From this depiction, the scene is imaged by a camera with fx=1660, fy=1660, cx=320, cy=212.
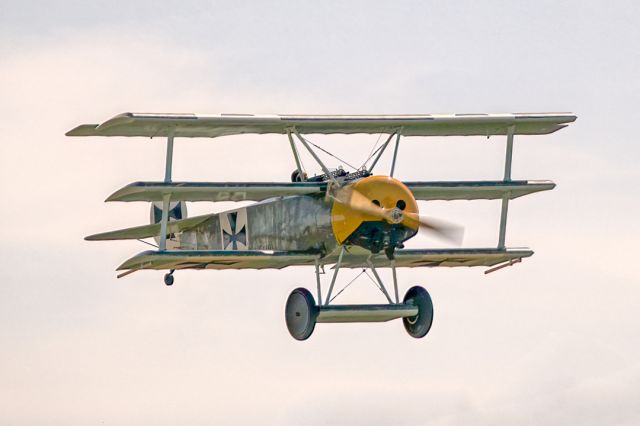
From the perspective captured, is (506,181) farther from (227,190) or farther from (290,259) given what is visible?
(227,190)

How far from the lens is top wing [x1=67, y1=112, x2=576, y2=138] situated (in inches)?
1199

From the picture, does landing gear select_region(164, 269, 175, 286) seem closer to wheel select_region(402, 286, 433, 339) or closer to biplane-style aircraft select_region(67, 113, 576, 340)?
biplane-style aircraft select_region(67, 113, 576, 340)

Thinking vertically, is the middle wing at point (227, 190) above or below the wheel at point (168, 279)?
above

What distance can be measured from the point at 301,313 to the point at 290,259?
1.26 meters

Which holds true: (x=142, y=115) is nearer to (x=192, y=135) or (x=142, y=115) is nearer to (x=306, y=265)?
(x=192, y=135)

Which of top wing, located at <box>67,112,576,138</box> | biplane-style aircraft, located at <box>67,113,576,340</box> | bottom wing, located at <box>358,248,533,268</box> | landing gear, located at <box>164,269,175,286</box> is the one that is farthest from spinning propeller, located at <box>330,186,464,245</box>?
landing gear, located at <box>164,269,175,286</box>

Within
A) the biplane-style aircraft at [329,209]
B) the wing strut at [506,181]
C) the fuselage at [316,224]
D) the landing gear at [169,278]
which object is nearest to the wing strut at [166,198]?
the biplane-style aircraft at [329,209]

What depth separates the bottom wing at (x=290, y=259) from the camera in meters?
30.4

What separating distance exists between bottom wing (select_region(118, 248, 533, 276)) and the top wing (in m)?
2.34

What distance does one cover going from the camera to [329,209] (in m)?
30.8

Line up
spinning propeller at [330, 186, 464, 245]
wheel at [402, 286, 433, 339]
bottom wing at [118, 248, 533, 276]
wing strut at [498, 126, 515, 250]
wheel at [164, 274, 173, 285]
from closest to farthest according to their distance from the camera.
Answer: spinning propeller at [330, 186, 464, 245]
bottom wing at [118, 248, 533, 276]
wheel at [402, 286, 433, 339]
wing strut at [498, 126, 515, 250]
wheel at [164, 274, 173, 285]

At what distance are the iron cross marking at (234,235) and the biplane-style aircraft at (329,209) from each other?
1.1 inches

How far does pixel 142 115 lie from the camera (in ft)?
98.6

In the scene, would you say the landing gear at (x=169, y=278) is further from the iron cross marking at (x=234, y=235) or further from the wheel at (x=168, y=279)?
the iron cross marking at (x=234, y=235)
